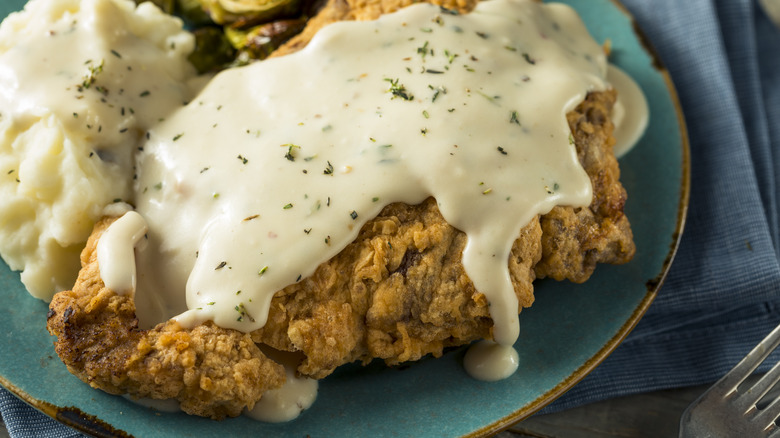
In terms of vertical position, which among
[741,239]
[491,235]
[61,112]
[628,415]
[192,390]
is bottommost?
[628,415]

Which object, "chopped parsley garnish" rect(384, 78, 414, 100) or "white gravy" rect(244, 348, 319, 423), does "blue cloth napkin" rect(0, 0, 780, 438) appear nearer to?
"white gravy" rect(244, 348, 319, 423)

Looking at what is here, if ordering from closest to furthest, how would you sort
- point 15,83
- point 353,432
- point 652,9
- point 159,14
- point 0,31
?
point 353,432, point 15,83, point 0,31, point 159,14, point 652,9

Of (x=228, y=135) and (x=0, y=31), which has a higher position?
(x=0, y=31)

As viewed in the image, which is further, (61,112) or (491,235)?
(61,112)

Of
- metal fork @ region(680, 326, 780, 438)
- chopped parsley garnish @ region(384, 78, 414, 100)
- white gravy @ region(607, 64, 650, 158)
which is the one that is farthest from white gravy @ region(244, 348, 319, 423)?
white gravy @ region(607, 64, 650, 158)

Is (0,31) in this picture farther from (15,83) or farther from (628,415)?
(628,415)

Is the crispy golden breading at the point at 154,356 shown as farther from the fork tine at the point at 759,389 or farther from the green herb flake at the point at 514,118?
the fork tine at the point at 759,389

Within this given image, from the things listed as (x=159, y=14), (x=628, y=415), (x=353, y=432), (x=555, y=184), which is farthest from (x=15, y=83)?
(x=628, y=415)

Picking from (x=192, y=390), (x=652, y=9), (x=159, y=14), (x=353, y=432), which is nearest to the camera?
(x=192, y=390)
